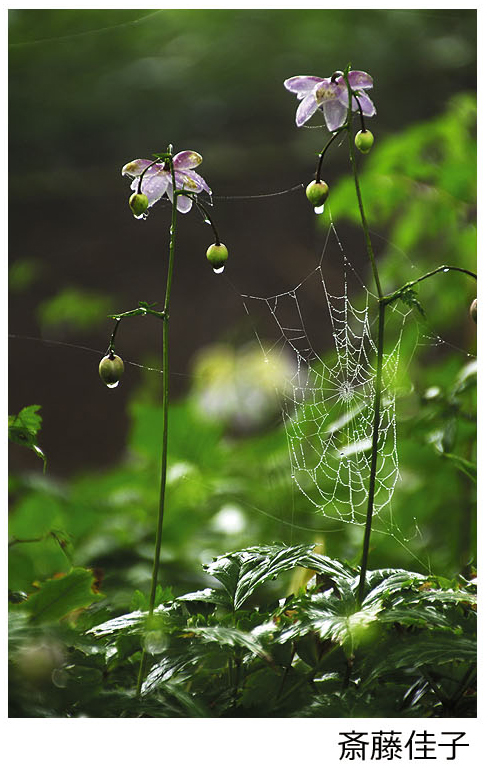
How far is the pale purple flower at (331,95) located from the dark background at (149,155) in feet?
0.61

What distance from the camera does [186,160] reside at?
66 cm

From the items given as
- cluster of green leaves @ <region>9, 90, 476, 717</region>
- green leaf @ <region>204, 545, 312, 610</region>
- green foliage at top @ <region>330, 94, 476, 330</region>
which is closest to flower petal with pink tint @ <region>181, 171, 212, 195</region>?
cluster of green leaves @ <region>9, 90, 476, 717</region>

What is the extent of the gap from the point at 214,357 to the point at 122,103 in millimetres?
684

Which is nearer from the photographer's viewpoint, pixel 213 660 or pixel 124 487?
pixel 213 660

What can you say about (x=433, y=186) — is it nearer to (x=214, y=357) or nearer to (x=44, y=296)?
(x=214, y=357)

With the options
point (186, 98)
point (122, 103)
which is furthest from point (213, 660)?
point (122, 103)

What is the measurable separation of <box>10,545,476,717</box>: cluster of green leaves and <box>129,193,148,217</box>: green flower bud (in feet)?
1.03

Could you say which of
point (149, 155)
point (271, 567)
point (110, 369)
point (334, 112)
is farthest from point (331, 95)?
point (149, 155)

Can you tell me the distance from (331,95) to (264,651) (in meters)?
0.49

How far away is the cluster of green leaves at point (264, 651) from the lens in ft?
1.84

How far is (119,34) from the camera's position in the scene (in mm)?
986

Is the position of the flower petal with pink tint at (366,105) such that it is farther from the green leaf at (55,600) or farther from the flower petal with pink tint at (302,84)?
the green leaf at (55,600)

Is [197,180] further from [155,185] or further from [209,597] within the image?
[209,597]

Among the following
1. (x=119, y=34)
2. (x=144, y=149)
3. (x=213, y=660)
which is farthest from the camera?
(x=144, y=149)
